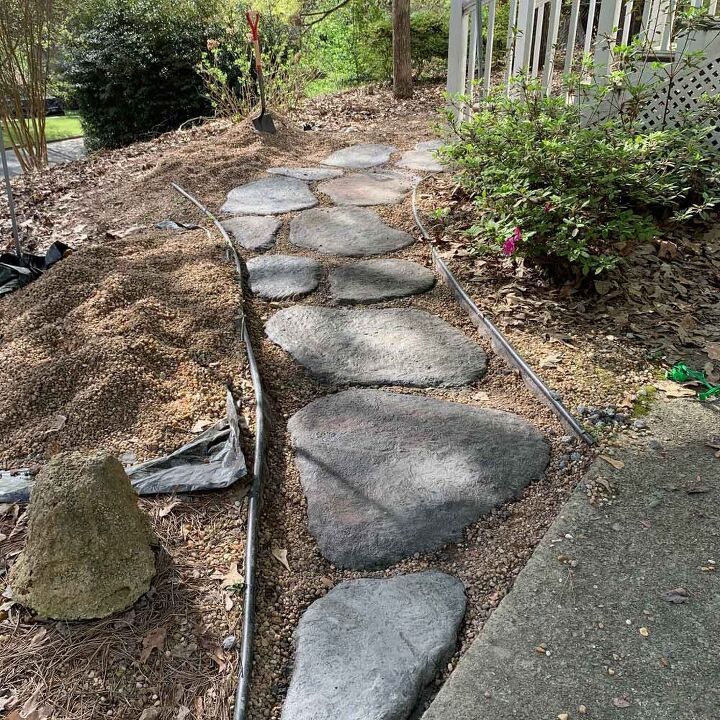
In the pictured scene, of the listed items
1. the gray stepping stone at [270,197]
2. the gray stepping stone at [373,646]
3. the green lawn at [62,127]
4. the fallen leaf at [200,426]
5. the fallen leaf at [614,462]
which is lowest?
the green lawn at [62,127]

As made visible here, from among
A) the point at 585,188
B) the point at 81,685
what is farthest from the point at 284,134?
the point at 81,685

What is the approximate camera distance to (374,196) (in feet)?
15.0

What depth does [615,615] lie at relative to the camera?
1.57m

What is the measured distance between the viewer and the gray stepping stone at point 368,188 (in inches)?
178

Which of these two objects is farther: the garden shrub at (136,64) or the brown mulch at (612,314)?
the garden shrub at (136,64)

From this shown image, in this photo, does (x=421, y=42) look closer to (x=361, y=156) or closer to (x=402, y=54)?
(x=402, y=54)

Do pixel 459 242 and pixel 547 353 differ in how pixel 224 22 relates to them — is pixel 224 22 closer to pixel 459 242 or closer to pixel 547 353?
pixel 459 242

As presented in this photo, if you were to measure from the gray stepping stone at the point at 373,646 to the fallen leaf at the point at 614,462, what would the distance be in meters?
0.70

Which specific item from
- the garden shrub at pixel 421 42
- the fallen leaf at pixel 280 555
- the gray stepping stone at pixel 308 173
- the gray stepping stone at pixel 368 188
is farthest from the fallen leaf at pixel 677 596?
the garden shrub at pixel 421 42

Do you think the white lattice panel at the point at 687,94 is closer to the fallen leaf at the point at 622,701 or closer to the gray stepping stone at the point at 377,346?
the gray stepping stone at the point at 377,346

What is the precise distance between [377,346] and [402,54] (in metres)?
6.73

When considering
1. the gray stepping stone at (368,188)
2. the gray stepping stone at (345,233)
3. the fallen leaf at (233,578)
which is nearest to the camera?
the fallen leaf at (233,578)

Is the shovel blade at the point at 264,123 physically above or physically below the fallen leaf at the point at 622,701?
above

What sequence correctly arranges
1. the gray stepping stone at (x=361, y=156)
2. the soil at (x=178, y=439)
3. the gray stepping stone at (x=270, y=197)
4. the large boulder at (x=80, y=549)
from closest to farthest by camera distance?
the soil at (x=178, y=439) < the large boulder at (x=80, y=549) < the gray stepping stone at (x=270, y=197) < the gray stepping stone at (x=361, y=156)
